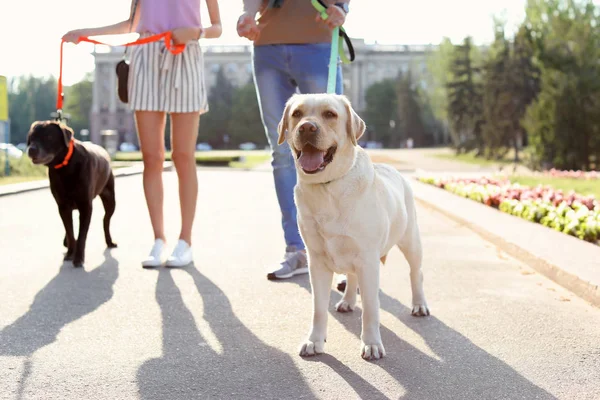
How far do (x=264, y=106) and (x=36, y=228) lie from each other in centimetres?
412

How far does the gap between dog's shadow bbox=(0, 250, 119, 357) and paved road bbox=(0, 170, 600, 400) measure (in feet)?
0.03

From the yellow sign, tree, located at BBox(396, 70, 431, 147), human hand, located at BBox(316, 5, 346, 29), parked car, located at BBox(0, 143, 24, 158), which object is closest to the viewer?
human hand, located at BBox(316, 5, 346, 29)

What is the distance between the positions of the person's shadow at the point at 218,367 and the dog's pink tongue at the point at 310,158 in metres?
0.86

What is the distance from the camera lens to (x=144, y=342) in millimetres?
3639

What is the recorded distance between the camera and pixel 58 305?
14.6 feet

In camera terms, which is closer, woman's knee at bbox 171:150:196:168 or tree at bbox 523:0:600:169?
woman's knee at bbox 171:150:196:168

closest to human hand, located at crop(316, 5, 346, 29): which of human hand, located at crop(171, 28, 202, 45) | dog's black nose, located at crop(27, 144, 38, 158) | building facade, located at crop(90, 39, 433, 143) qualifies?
human hand, located at crop(171, 28, 202, 45)

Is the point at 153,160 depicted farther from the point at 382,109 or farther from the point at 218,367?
the point at 382,109

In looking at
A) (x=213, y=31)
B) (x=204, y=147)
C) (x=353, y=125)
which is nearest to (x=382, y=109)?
(x=204, y=147)

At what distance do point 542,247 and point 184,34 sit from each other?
3419 millimetres

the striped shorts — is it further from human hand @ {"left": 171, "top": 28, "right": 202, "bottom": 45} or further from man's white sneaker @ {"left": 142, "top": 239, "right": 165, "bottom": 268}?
man's white sneaker @ {"left": 142, "top": 239, "right": 165, "bottom": 268}

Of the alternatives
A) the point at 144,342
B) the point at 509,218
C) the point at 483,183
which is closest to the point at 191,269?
the point at 144,342

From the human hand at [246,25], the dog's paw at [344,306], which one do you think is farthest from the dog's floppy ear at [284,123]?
the human hand at [246,25]

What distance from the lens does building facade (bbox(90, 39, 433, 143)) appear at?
11400cm
